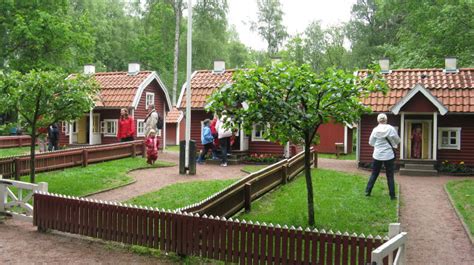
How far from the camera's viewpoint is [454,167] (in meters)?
19.9

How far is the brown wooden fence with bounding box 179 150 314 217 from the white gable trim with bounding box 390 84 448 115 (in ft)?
21.8

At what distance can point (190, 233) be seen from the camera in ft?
25.4

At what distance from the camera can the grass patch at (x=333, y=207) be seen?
985cm

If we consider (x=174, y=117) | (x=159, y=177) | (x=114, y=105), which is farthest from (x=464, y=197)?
(x=174, y=117)

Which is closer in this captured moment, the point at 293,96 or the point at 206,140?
the point at 293,96

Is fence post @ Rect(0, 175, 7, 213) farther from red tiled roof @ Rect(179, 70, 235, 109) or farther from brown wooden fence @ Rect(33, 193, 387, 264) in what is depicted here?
red tiled roof @ Rect(179, 70, 235, 109)

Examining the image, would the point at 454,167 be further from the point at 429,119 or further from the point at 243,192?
the point at 243,192

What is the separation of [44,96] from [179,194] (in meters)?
4.28

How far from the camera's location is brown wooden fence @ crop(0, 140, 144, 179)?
578 inches

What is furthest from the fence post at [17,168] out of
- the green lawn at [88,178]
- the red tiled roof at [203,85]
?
the red tiled roof at [203,85]

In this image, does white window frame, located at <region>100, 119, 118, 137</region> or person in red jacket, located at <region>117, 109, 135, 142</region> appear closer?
person in red jacket, located at <region>117, 109, 135, 142</region>

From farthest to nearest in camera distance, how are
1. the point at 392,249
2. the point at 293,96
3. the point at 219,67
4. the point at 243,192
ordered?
the point at 219,67 → the point at 243,192 → the point at 293,96 → the point at 392,249

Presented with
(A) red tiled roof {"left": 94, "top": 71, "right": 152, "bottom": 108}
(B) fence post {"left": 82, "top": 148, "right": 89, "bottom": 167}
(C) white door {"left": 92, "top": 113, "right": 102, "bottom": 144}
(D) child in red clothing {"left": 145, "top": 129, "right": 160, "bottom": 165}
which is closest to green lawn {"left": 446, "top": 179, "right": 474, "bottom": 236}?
(D) child in red clothing {"left": 145, "top": 129, "right": 160, "bottom": 165}

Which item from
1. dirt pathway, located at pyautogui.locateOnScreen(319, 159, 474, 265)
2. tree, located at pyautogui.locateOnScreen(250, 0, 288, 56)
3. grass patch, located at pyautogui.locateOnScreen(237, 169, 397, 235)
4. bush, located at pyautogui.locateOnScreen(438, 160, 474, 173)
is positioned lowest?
dirt pathway, located at pyautogui.locateOnScreen(319, 159, 474, 265)
